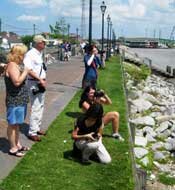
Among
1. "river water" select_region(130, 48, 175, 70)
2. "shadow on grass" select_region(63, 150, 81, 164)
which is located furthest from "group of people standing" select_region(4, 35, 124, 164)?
"river water" select_region(130, 48, 175, 70)

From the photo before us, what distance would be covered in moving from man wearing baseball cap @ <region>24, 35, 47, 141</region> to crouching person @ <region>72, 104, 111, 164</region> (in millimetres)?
1286

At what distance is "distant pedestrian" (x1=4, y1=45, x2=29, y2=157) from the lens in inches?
305

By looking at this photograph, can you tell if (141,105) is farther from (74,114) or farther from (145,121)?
(74,114)

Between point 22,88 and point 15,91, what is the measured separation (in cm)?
12

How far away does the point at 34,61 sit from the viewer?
8.94m

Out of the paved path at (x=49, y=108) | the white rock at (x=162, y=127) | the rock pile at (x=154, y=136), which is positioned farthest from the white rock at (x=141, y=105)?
the white rock at (x=162, y=127)

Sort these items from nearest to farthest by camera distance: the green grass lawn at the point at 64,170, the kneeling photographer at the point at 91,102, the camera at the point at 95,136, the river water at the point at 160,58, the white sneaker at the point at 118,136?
the green grass lawn at the point at 64,170 < the camera at the point at 95,136 < the kneeling photographer at the point at 91,102 < the white sneaker at the point at 118,136 < the river water at the point at 160,58

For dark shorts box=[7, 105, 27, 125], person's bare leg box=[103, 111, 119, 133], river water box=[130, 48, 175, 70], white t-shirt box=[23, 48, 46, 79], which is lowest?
river water box=[130, 48, 175, 70]

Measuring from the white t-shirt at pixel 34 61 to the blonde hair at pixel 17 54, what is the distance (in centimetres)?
94

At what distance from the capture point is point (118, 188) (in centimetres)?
713

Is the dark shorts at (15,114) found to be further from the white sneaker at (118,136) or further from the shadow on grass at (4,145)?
the white sneaker at (118,136)

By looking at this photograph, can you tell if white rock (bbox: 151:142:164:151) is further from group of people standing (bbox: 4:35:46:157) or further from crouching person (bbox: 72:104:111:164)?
crouching person (bbox: 72:104:111:164)

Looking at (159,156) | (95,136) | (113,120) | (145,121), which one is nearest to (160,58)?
(145,121)

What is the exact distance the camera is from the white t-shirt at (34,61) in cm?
886
